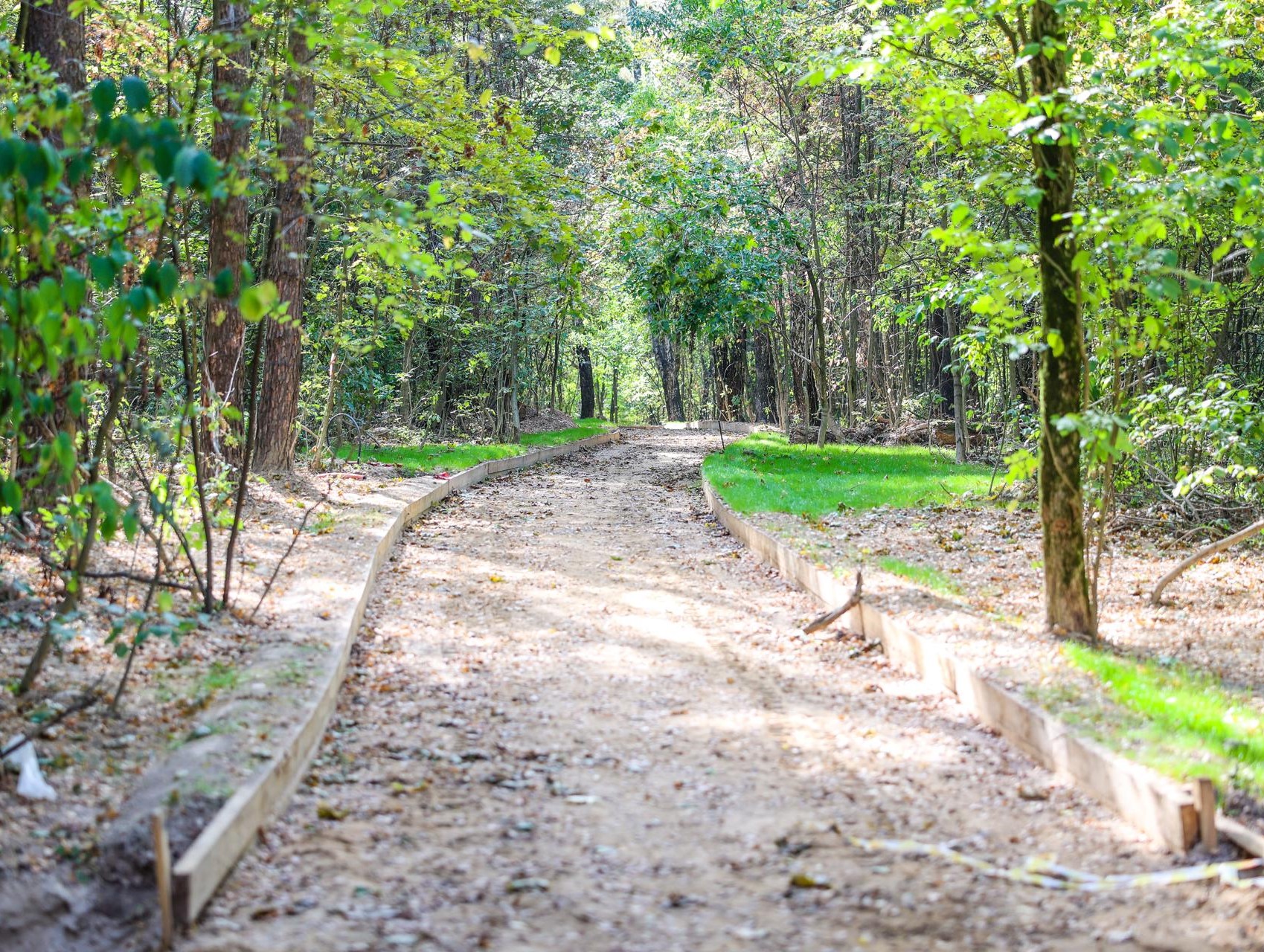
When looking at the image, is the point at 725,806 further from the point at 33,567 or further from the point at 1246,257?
the point at 1246,257

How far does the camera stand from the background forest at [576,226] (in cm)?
495

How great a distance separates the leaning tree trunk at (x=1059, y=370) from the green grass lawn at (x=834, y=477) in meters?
5.09

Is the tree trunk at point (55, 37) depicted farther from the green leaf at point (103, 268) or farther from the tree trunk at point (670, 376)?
the tree trunk at point (670, 376)

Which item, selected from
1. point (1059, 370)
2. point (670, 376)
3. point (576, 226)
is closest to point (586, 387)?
point (670, 376)

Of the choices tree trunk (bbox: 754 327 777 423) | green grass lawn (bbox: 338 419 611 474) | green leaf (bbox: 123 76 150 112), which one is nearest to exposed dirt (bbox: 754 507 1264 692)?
green leaf (bbox: 123 76 150 112)

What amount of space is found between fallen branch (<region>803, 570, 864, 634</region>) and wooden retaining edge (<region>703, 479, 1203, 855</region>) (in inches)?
Answer: 4.9

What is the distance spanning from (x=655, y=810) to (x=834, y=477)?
36.3ft

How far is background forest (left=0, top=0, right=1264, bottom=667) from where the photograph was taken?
4.95m

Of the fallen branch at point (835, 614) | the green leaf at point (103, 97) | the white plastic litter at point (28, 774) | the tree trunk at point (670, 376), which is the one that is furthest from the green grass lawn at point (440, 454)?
the tree trunk at point (670, 376)

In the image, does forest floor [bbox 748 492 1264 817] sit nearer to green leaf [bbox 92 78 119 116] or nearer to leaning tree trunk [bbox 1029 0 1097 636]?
leaning tree trunk [bbox 1029 0 1097 636]

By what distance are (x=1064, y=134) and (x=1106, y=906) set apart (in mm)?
3993

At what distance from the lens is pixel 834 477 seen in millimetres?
15039

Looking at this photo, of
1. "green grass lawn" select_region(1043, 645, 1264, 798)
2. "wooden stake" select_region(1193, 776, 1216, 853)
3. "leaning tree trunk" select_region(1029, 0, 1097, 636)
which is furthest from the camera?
"leaning tree trunk" select_region(1029, 0, 1097, 636)

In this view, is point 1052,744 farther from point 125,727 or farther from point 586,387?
point 586,387
